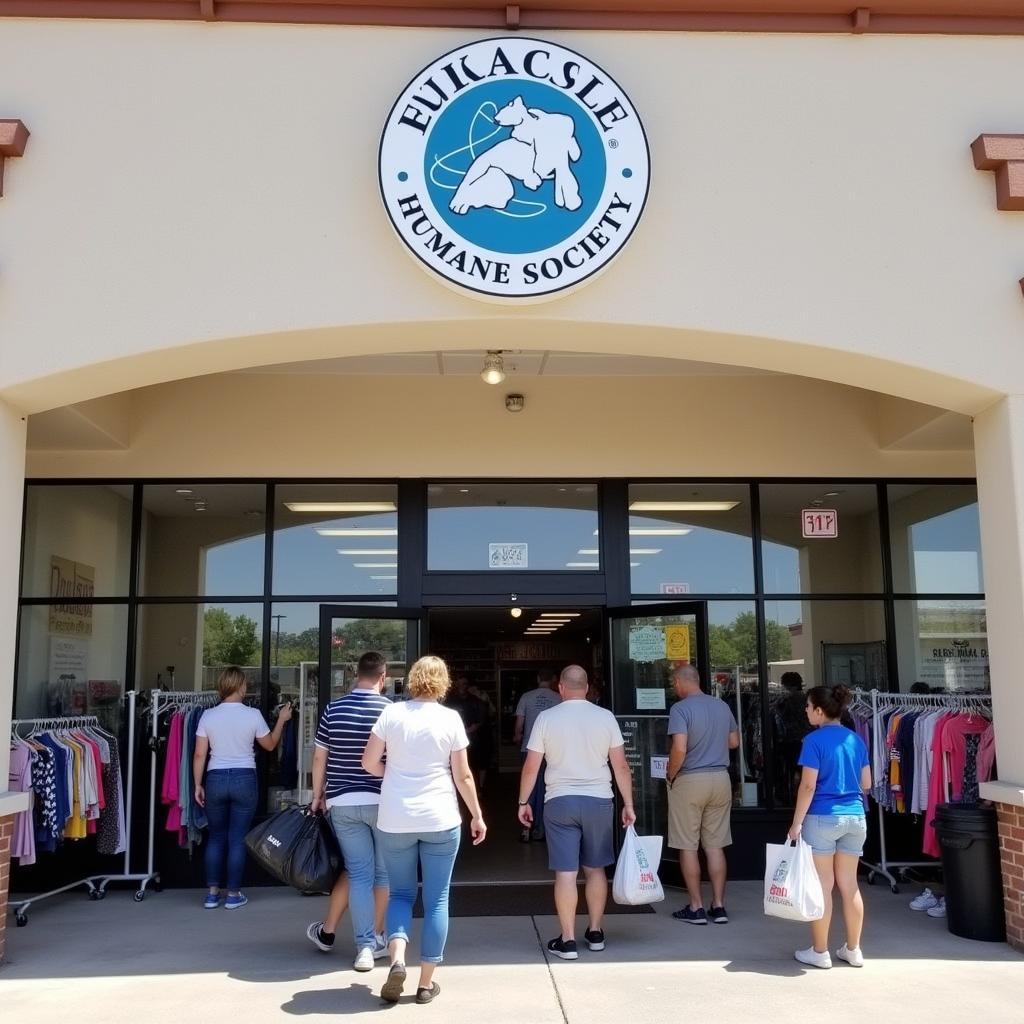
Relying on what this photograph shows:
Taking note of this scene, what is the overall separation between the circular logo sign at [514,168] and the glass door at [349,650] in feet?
10.9

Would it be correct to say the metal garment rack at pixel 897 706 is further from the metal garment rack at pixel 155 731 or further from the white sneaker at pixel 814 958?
the metal garment rack at pixel 155 731

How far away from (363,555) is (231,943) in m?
3.44

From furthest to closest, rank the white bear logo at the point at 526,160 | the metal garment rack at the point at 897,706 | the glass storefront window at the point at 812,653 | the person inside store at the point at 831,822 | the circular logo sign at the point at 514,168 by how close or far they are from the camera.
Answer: the glass storefront window at the point at 812,653, the metal garment rack at the point at 897,706, the white bear logo at the point at 526,160, the circular logo sign at the point at 514,168, the person inside store at the point at 831,822

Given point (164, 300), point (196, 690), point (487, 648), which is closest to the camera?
point (164, 300)

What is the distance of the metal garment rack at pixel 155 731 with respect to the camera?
8195mm

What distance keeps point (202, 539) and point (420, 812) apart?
15.1 feet

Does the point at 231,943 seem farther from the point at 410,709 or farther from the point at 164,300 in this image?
the point at 164,300

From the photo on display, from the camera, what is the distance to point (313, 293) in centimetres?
630

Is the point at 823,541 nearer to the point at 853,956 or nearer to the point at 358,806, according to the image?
the point at 853,956

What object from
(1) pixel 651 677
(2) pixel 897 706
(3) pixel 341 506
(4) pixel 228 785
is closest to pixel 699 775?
(1) pixel 651 677

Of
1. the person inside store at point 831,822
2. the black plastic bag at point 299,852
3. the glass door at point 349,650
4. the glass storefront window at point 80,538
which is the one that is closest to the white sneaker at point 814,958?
the person inside store at point 831,822

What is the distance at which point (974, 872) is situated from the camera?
6348 mm

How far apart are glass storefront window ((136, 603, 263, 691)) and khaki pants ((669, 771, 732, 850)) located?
12.3ft

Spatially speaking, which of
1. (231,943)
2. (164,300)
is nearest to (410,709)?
(231,943)
